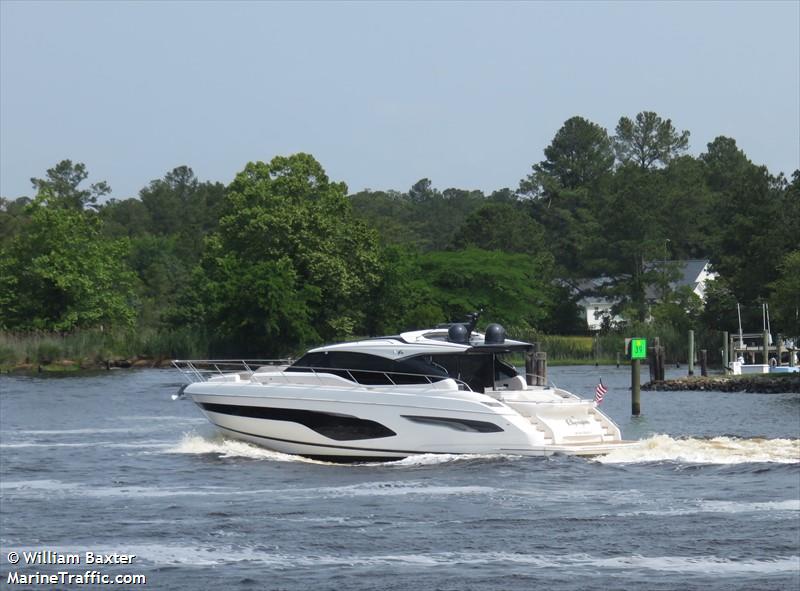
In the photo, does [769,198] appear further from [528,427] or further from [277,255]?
[528,427]

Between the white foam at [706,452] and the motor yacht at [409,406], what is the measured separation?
425 millimetres

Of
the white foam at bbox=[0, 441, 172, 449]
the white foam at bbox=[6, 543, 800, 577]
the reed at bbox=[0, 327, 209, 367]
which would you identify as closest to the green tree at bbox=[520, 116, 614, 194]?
the reed at bbox=[0, 327, 209, 367]

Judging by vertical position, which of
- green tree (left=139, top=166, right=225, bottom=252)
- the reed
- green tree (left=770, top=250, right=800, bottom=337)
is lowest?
the reed

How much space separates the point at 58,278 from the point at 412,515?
62596 millimetres

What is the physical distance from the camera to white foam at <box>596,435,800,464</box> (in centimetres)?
2442

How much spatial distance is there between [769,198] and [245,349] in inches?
1388

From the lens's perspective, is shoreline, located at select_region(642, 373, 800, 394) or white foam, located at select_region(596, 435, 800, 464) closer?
white foam, located at select_region(596, 435, 800, 464)

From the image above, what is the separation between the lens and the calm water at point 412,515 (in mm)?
16172

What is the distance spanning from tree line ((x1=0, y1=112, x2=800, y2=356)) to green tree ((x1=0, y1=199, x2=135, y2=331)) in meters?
0.11

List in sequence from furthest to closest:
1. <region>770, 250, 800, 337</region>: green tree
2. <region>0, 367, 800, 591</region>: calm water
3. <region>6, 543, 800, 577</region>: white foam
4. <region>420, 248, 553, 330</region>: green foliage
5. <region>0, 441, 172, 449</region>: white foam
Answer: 1. <region>420, 248, 553, 330</region>: green foliage
2. <region>770, 250, 800, 337</region>: green tree
3. <region>0, 441, 172, 449</region>: white foam
4. <region>6, 543, 800, 577</region>: white foam
5. <region>0, 367, 800, 591</region>: calm water

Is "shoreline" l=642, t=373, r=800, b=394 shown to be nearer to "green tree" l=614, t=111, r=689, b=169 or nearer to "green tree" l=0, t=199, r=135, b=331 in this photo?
"green tree" l=0, t=199, r=135, b=331

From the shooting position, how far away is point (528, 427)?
24500 millimetres

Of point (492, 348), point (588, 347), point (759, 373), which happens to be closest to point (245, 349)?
point (588, 347)

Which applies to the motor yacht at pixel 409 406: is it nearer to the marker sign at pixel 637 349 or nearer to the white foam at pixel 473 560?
the white foam at pixel 473 560
